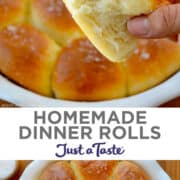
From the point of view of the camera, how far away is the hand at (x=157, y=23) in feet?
2.45

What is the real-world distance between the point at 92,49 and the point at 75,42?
0.04m

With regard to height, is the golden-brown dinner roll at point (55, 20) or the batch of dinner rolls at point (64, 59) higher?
the golden-brown dinner roll at point (55, 20)

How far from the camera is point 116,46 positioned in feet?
2.52

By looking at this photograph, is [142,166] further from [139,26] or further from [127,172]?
[139,26]

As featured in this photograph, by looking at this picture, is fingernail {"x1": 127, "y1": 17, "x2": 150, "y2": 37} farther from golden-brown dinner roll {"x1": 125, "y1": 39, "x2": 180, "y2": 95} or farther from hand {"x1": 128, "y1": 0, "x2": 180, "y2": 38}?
golden-brown dinner roll {"x1": 125, "y1": 39, "x2": 180, "y2": 95}

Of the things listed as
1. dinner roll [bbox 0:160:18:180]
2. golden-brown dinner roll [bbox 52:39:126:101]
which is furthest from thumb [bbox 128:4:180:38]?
dinner roll [bbox 0:160:18:180]

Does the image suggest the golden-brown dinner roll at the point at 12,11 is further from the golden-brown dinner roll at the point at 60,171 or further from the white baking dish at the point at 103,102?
the golden-brown dinner roll at the point at 60,171

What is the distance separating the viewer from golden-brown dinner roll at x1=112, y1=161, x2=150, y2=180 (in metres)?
0.90

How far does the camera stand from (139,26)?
750 mm

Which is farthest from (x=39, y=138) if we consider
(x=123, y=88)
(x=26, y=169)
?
(x=123, y=88)

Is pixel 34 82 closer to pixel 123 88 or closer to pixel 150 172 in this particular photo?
pixel 123 88

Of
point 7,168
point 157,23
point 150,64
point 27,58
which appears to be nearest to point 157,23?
point 157,23

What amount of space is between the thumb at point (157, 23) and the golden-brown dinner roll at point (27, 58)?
19 centimetres

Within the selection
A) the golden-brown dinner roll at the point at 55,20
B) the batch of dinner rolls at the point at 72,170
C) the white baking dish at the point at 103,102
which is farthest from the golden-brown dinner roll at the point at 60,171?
the golden-brown dinner roll at the point at 55,20
